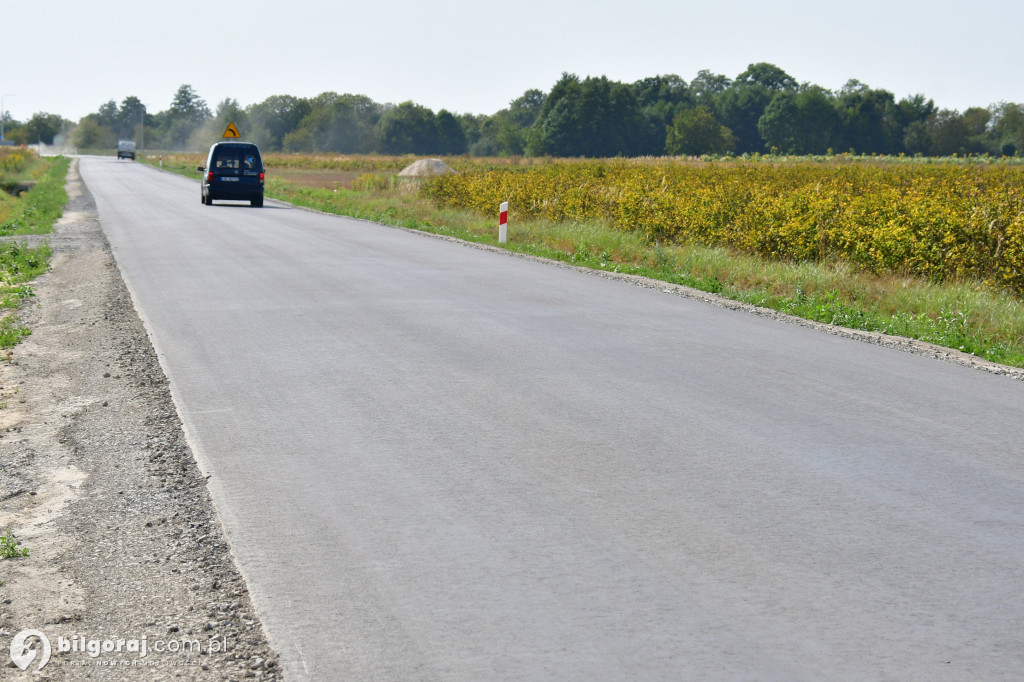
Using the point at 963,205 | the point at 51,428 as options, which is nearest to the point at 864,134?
the point at 963,205

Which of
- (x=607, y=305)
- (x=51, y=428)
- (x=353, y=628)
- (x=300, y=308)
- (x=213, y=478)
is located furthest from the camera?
(x=607, y=305)

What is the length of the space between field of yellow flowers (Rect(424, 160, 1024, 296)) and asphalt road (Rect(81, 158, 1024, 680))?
4.06 metres

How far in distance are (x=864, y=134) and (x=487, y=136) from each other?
66794 millimetres

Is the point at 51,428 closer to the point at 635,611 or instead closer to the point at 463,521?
the point at 463,521

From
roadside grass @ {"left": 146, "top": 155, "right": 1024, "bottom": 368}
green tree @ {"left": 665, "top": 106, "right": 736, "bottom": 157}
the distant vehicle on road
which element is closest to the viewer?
roadside grass @ {"left": 146, "top": 155, "right": 1024, "bottom": 368}

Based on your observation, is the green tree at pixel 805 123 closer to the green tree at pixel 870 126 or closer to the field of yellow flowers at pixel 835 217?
the green tree at pixel 870 126

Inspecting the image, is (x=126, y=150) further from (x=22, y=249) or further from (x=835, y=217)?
(x=835, y=217)

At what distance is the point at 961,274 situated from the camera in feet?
44.1

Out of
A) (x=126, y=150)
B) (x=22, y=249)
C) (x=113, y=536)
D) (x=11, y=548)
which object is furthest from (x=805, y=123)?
(x=11, y=548)

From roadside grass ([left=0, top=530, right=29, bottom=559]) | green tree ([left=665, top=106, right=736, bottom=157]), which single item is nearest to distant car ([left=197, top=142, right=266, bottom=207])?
roadside grass ([left=0, top=530, right=29, bottom=559])

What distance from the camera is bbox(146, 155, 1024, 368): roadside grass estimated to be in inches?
431

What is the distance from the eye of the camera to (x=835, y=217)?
15.7 m

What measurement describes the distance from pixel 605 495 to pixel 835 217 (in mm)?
11761

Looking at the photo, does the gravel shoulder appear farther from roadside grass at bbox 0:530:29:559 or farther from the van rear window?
the van rear window
